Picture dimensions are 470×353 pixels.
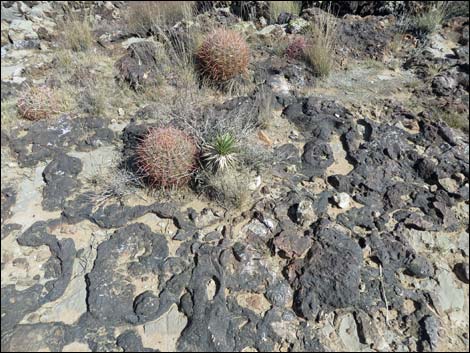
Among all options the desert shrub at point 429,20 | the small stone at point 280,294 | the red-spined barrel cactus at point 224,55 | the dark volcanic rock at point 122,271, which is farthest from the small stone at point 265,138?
the desert shrub at point 429,20

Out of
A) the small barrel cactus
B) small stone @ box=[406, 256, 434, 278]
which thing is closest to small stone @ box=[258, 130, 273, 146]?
the small barrel cactus

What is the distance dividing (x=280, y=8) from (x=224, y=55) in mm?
2639

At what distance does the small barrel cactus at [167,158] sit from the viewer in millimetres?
3852

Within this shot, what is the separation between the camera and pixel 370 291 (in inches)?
129

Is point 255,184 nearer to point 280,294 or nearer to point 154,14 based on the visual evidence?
point 280,294

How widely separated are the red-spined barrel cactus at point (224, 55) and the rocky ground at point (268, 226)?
0.29m

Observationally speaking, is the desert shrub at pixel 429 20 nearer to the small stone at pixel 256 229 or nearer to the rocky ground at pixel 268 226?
the rocky ground at pixel 268 226

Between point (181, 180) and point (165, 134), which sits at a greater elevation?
point (165, 134)

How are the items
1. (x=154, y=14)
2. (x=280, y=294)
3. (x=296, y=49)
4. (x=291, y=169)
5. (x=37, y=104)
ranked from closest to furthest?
(x=280, y=294) → (x=291, y=169) → (x=37, y=104) → (x=296, y=49) → (x=154, y=14)

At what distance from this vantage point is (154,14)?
7629 millimetres

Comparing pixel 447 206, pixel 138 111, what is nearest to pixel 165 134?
pixel 138 111

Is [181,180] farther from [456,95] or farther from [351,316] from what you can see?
[456,95]

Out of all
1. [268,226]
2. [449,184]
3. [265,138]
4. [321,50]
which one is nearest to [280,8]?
[321,50]

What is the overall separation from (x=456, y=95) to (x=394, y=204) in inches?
86.9
